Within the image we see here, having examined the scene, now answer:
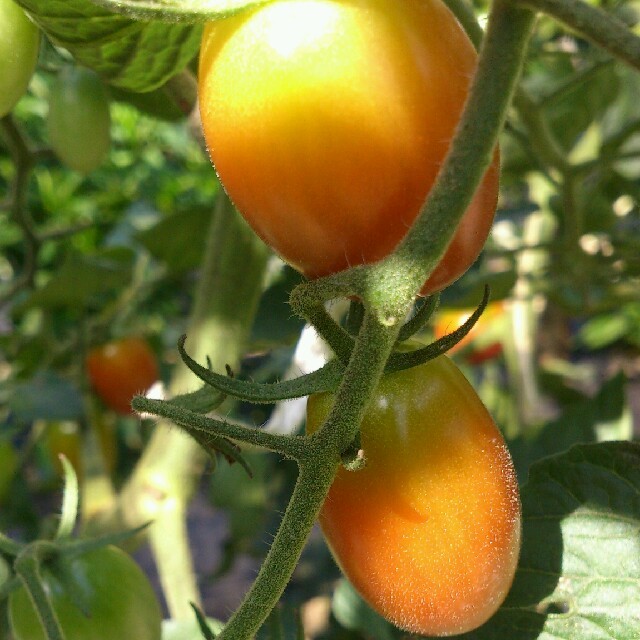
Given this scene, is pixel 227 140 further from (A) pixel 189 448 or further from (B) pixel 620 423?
(B) pixel 620 423

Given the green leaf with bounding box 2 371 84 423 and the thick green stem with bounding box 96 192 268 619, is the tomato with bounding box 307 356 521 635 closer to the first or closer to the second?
the thick green stem with bounding box 96 192 268 619

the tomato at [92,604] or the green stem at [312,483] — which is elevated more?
the green stem at [312,483]

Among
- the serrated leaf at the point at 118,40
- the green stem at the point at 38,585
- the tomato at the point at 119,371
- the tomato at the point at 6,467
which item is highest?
the serrated leaf at the point at 118,40

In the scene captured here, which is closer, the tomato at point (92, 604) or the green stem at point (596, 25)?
the green stem at point (596, 25)

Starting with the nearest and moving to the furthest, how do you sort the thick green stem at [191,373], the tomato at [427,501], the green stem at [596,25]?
the green stem at [596,25] → the tomato at [427,501] → the thick green stem at [191,373]

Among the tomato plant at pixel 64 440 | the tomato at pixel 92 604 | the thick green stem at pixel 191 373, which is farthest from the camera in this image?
the tomato plant at pixel 64 440

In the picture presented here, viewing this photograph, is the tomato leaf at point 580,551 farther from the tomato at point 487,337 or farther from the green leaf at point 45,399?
the tomato at point 487,337

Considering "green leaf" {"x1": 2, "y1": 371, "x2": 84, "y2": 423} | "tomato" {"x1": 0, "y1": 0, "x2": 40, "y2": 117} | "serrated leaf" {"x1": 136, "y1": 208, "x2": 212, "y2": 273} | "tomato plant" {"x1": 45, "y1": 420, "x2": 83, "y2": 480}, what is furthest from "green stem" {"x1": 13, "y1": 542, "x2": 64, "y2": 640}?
"tomato plant" {"x1": 45, "y1": 420, "x2": 83, "y2": 480}

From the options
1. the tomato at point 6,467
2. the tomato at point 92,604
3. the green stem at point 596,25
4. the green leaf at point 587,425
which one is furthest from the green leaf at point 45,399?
the green stem at point 596,25
